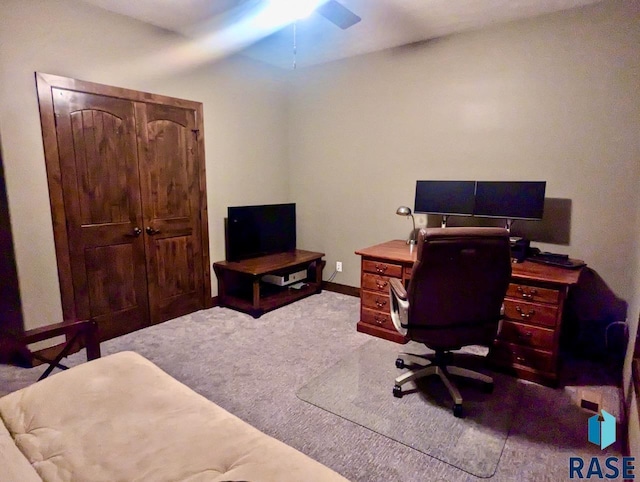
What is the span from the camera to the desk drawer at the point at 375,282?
3039 mm

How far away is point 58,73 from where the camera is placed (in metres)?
2.60

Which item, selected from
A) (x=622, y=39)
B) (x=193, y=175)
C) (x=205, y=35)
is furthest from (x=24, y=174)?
(x=622, y=39)

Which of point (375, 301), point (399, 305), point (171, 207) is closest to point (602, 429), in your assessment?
point (399, 305)

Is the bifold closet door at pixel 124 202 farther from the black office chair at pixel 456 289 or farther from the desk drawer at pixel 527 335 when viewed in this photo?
the desk drawer at pixel 527 335

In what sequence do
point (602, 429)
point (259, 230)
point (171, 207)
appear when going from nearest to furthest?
point (602, 429) → point (171, 207) → point (259, 230)

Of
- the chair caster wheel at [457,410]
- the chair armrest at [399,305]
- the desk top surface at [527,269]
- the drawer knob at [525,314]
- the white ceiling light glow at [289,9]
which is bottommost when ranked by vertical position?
the chair caster wheel at [457,410]

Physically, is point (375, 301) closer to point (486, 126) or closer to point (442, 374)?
point (442, 374)

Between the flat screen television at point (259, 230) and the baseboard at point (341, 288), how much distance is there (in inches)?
24.8

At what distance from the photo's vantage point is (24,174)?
8.21 feet

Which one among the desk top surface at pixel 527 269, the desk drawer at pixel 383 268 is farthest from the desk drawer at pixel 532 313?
the desk drawer at pixel 383 268

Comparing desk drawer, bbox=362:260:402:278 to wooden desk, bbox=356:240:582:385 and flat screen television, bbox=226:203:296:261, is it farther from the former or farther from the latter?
flat screen television, bbox=226:203:296:261

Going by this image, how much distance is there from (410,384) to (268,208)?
2.46m

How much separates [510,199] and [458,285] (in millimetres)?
1253

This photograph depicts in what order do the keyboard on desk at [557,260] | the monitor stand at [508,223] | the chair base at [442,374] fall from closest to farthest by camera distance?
the chair base at [442,374]
the keyboard on desk at [557,260]
the monitor stand at [508,223]
